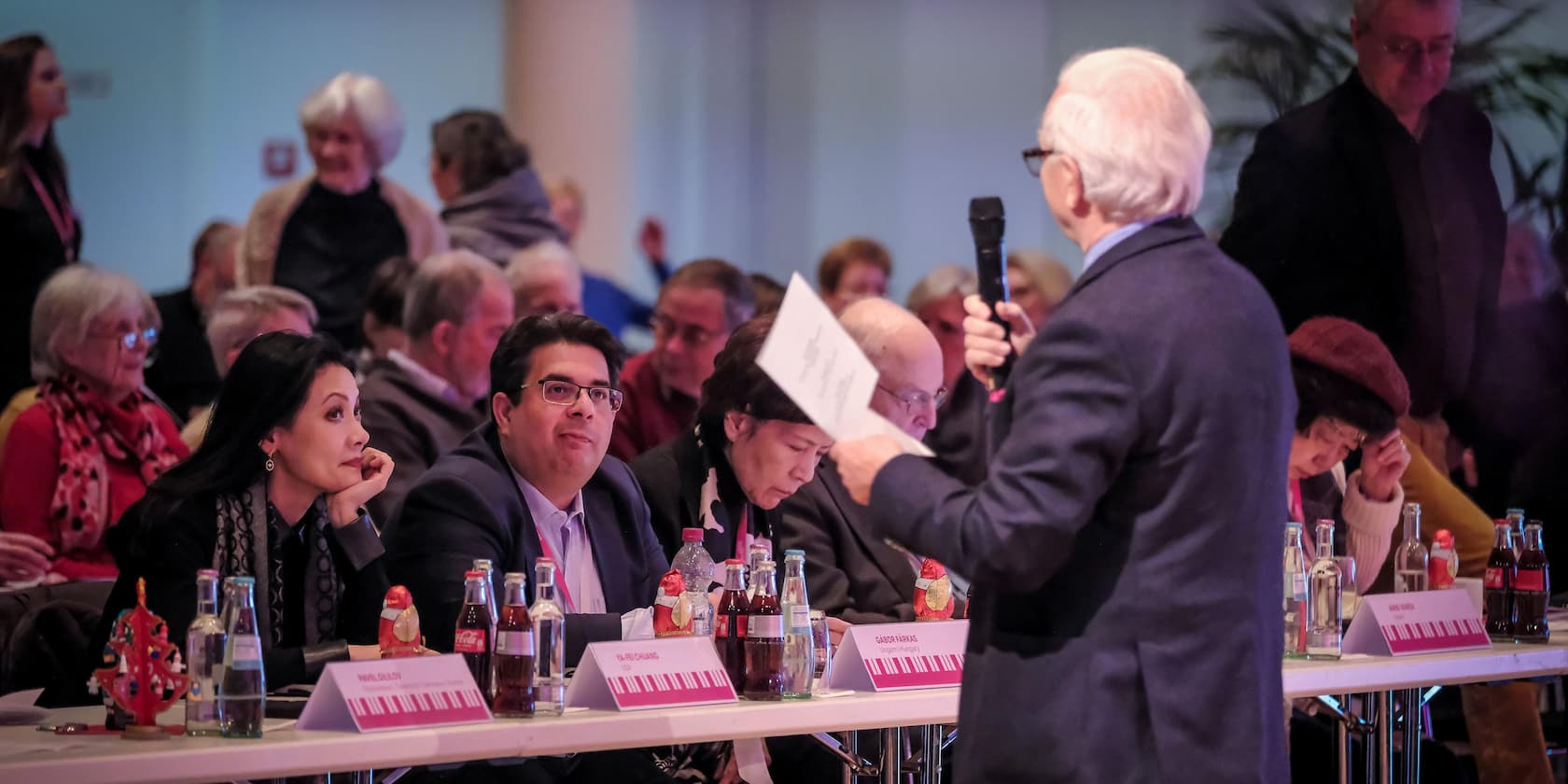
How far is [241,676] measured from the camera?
2.32 m

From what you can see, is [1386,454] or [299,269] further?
[299,269]

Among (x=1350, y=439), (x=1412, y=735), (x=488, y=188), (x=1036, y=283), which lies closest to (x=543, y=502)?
(x=1350, y=439)

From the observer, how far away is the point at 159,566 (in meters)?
2.74

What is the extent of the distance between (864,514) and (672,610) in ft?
2.69

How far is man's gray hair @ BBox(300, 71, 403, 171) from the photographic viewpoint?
5.31m

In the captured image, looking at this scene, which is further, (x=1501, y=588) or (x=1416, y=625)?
(x=1501, y=588)

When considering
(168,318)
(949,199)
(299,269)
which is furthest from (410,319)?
(949,199)

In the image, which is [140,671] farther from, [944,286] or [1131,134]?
[944,286]

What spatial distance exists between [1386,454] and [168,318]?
372 cm

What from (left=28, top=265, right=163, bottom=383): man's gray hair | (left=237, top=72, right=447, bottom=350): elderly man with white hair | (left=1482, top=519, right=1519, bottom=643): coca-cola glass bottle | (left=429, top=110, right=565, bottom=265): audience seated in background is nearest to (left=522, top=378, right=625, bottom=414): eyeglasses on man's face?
(left=28, top=265, right=163, bottom=383): man's gray hair

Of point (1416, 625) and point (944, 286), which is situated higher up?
point (944, 286)

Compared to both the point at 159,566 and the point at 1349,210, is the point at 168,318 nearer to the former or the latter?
the point at 159,566

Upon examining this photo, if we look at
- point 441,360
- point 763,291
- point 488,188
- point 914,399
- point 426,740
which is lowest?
point 426,740

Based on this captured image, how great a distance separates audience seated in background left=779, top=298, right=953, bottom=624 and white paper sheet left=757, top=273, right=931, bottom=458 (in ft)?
4.57
